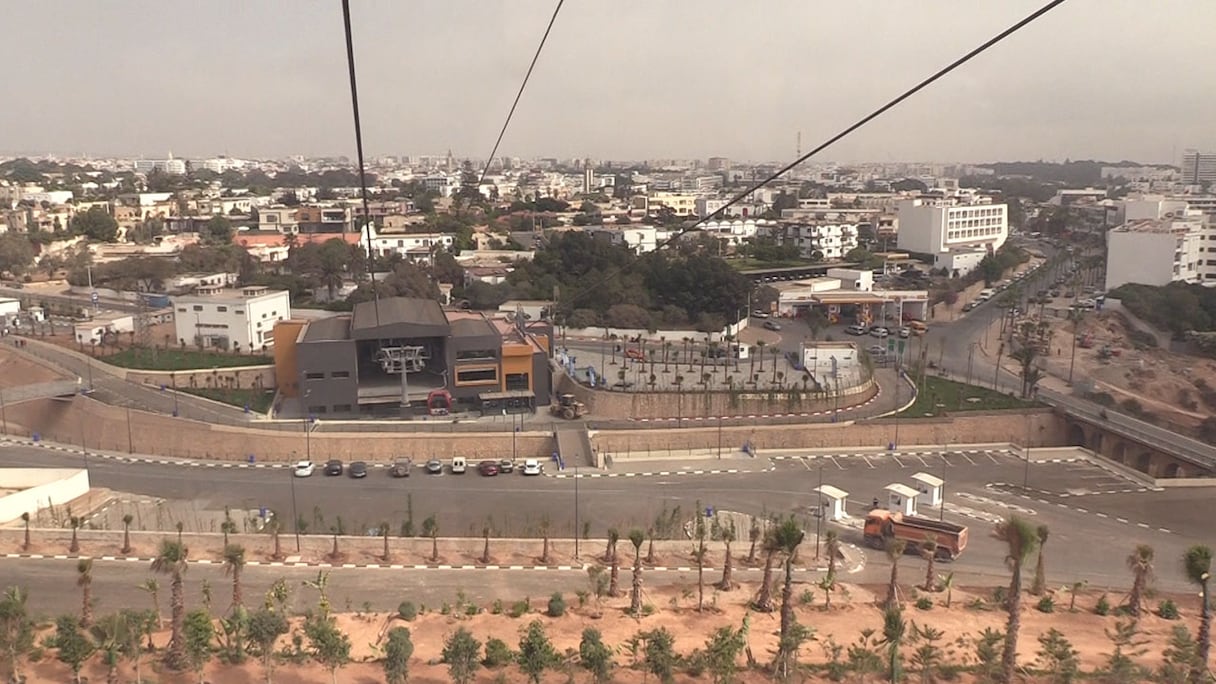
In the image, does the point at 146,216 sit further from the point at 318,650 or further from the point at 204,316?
the point at 318,650

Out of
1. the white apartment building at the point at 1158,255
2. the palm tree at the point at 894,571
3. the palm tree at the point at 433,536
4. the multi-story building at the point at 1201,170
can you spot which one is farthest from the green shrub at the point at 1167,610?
the multi-story building at the point at 1201,170

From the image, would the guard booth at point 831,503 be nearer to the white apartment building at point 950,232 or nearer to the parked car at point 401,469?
the parked car at point 401,469

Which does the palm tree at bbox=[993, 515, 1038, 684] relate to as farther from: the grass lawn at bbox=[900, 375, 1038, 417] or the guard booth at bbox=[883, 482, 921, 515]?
the grass lawn at bbox=[900, 375, 1038, 417]

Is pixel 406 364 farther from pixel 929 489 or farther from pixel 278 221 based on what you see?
pixel 278 221

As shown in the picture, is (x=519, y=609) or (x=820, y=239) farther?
(x=820, y=239)

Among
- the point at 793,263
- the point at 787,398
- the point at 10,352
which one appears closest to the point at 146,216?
the point at 10,352

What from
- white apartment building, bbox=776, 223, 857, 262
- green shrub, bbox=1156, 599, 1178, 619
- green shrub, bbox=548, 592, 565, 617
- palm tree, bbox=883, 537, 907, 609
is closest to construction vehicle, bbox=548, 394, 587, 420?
green shrub, bbox=548, 592, 565, 617

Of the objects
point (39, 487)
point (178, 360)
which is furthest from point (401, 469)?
point (178, 360)
